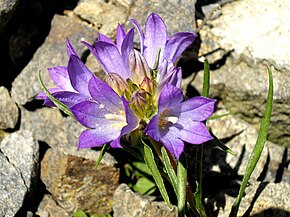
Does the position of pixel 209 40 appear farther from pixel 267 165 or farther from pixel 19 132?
pixel 19 132

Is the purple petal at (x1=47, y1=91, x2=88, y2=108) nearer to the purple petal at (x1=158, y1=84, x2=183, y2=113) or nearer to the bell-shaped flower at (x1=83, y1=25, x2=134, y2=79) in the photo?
the bell-shaped flower at (x1=83, y1=25, x2=134, y2=79)

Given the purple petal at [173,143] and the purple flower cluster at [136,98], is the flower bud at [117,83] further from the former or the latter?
the purple petal at [173,143]

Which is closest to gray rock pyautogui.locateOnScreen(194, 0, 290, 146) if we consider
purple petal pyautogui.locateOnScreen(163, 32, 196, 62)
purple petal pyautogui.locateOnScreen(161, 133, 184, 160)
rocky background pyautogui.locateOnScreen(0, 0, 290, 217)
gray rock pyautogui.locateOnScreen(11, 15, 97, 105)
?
rocky background pyautogui.locateOnScreen(0, 0, 290, 217)

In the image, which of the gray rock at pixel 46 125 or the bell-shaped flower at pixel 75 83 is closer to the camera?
the bell-shaped flower at pixel 75 83

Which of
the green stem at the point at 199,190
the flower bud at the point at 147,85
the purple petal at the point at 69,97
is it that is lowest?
the green stem at the point at 199,190

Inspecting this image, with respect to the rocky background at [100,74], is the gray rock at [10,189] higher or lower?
lower

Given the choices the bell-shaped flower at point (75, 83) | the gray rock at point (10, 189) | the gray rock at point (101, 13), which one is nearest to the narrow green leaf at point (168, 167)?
the bell-shaped flower at point (75, 83)
